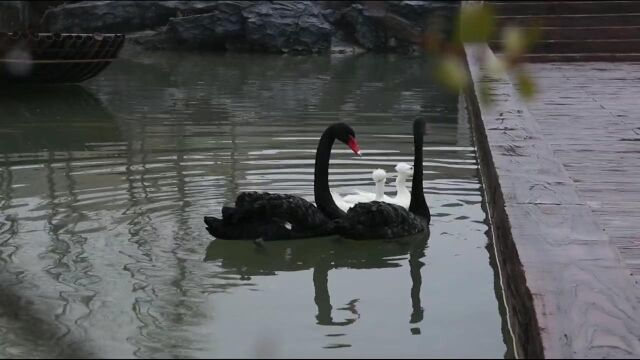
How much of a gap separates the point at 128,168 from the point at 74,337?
3.77 m

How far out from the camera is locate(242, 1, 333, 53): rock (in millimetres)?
22141

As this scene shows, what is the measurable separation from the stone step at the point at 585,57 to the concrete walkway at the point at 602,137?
107 centimetres

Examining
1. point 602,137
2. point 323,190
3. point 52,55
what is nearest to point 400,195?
point 323,190

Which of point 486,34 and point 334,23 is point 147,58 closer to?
point 334,23

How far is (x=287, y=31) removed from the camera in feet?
72.9

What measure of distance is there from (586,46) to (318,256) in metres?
8.79

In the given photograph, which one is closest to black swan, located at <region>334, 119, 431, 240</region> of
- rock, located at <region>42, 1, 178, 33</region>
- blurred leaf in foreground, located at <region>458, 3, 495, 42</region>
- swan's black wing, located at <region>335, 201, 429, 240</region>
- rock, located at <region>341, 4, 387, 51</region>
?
swan's black wing, located at <region>335, 201, 429, 240</region>

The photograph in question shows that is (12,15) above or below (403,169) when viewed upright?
below

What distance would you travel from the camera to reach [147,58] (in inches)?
810

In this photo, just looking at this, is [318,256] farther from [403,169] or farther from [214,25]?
[214,25]

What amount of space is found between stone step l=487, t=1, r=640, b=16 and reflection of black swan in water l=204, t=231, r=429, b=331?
9.33m

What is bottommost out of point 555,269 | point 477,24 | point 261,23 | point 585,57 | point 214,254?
point 261,23

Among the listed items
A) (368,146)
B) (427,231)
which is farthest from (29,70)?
(427,231)

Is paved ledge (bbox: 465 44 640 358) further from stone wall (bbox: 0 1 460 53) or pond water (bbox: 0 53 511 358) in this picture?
stone wall (bbox: 0 1 460 53)
